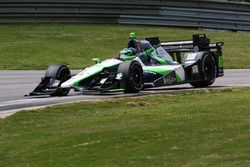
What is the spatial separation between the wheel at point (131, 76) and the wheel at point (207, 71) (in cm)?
229

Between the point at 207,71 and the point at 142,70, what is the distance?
2614 mm

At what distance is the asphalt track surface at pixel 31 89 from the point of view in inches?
511

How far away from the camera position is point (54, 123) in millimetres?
10102

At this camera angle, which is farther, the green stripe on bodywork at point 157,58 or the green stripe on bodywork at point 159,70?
the green stripe on bodywork at point 157,58

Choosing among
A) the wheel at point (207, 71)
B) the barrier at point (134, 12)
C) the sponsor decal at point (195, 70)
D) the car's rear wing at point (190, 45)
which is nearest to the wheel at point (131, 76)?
the sponsor decal at point (195, 70)

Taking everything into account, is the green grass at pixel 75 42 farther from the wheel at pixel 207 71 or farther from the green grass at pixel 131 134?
the green grass at pixel 131 134

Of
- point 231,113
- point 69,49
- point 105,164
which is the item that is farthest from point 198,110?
point 69,49

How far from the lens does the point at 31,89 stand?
16.6 m

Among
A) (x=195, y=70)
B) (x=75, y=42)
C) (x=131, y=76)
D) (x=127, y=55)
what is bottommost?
(x=195, y=70)

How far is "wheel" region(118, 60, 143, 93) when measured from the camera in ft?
47.7

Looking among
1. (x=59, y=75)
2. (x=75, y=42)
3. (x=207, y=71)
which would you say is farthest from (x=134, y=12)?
(x=59, y=75)

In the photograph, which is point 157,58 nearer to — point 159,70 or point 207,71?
point 159,70

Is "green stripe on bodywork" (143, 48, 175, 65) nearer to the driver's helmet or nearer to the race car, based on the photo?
the race car

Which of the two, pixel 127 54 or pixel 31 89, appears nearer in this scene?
pixel 127 54
